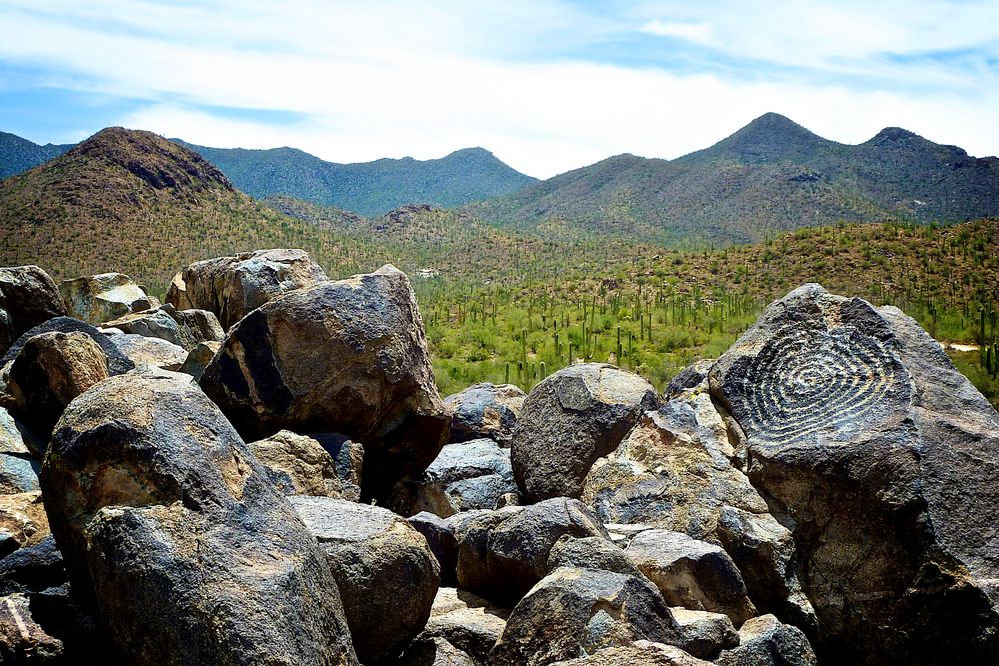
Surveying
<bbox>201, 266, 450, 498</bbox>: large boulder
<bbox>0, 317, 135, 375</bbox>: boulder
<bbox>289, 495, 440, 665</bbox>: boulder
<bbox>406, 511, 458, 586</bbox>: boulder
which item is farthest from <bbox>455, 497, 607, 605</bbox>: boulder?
<bbox>0, 317, 135, 375</bbox>: boulder

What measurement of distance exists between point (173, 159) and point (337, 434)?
239 feet

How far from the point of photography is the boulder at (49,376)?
7.76 m

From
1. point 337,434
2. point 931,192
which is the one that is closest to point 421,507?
point 337,434

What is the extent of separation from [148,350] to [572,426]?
512cm

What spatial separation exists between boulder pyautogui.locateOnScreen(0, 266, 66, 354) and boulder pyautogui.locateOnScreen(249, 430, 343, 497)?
5.93 meters

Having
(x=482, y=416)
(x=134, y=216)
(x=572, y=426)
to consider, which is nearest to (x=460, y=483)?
(x=572, y=426)

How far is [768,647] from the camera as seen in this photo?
5.49 m

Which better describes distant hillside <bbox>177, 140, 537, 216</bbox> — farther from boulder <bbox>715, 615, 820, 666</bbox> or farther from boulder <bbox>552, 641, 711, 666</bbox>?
boulder <bbox>552, 641, 711, 666</bbox>

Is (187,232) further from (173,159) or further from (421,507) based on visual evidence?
(421,507)

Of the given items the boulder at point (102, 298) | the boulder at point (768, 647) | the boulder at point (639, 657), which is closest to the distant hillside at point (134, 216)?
the boulder at point (102, 298)

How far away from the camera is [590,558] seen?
5531 millimetres

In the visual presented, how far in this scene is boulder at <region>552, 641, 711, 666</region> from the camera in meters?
4.76

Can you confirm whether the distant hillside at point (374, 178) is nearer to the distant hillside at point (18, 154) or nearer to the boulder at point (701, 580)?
the distant hillside at point (18, 154)

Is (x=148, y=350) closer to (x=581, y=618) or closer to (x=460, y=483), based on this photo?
(x=460, y=483)
